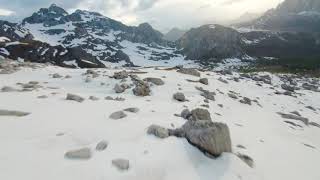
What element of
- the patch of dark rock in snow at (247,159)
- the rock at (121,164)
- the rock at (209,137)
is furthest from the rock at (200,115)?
the rock at (121,164)

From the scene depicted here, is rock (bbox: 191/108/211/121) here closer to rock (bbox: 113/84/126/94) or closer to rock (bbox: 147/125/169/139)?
rock (bbox: 147/125/169/139)

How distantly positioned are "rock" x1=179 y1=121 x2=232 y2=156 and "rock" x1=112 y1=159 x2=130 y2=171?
134 inches

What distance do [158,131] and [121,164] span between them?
10.4 feet

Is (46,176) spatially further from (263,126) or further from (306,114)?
(306,114)

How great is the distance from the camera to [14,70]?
36.3 m

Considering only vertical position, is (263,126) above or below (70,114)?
below

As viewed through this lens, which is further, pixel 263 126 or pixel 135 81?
pixel 135 81

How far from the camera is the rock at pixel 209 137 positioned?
44.9 ft

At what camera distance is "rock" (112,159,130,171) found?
1166cm

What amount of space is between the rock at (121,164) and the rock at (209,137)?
342 centimetres

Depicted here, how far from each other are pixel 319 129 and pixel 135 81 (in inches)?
606

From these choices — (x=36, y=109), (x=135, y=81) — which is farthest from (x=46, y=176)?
(x=135, y=81)

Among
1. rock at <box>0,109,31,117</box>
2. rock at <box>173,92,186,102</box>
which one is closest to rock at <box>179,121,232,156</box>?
rock at <box>0,109,31,117</box>

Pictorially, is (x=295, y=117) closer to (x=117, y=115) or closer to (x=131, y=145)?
(x=117, y=115)
